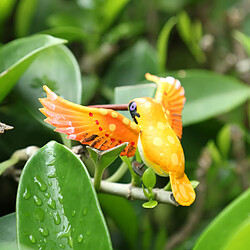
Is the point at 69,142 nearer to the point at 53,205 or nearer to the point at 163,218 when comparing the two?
the point at 53,205

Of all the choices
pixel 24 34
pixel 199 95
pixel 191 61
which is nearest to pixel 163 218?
pixel 199 95

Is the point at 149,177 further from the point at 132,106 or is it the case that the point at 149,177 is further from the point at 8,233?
the point at 8,233

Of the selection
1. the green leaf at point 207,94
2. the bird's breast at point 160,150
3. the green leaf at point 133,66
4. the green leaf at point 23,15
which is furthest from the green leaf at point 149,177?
the green leaf at point 23,15

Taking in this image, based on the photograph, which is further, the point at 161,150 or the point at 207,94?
the point at 207,94

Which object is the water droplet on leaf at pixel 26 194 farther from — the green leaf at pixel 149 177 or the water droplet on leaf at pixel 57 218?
the green leaf at pixel 149 177

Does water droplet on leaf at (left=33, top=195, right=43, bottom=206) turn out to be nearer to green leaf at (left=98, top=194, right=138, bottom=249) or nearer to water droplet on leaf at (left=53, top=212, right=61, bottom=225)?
water droplet on leaf at (left=53, top=212, right=61, bottom=225)

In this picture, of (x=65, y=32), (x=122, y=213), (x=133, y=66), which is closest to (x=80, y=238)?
(x=122, y=213)
